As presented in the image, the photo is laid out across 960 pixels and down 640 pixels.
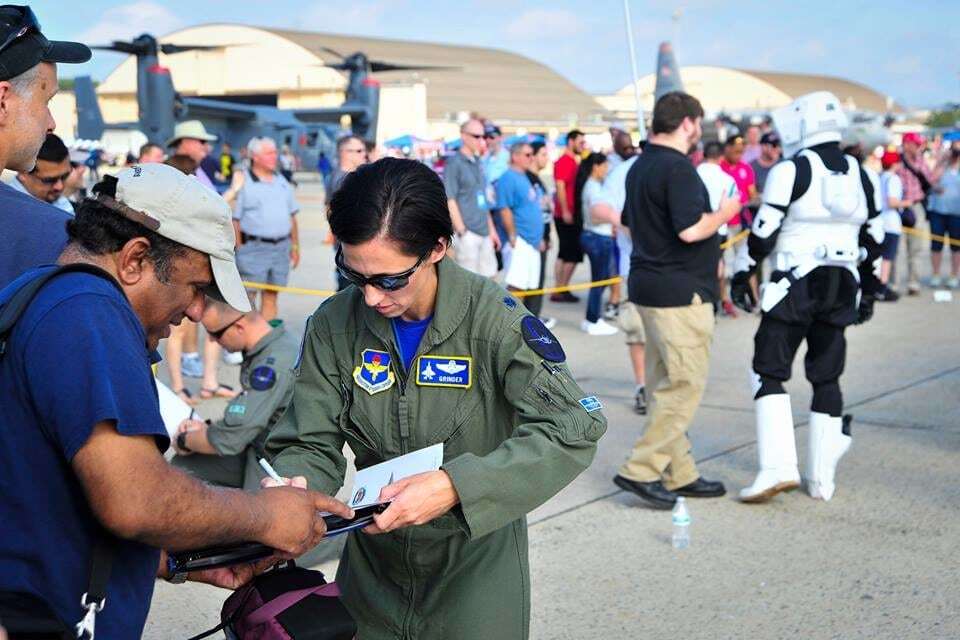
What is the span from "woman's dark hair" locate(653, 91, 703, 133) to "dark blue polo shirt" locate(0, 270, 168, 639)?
4478mm

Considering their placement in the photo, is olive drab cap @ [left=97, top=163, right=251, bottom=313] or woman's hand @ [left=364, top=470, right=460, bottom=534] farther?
woman's hand @ [left=364, top=470, right=460, bottom=534]

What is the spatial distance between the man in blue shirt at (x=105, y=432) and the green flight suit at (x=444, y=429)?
572 millimetres

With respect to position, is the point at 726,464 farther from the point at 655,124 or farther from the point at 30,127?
the point at 30,127

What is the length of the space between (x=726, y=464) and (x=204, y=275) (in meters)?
5.16

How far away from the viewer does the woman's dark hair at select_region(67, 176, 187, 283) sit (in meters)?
2.08

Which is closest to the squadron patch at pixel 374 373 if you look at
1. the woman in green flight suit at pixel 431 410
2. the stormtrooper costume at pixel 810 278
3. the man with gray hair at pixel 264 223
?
the woman in green flight suit at pixel 431 410

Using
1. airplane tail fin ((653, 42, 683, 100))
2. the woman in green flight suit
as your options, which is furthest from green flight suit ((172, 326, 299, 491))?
airplane tail fin ((653, 42, 683, 100))

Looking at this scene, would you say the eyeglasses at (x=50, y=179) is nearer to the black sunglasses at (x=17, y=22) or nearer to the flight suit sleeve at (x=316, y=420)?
the black sunglasses at (x=17, y=22)

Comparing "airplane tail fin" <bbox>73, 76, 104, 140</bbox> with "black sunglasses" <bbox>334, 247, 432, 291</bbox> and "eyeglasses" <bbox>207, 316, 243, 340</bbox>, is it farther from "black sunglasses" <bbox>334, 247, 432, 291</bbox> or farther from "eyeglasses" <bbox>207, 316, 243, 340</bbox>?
"black sunglasses" <bbox>334, 247, 432, 291</bbox>

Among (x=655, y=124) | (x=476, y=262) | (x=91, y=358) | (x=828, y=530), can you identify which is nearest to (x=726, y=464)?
(x=828, y=530)

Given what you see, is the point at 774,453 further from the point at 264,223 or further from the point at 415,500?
the point at 264,223

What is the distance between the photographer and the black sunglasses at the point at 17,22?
2658 mm

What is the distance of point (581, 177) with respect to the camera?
41.0ft

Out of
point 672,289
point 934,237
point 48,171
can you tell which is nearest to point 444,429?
point 672,289
